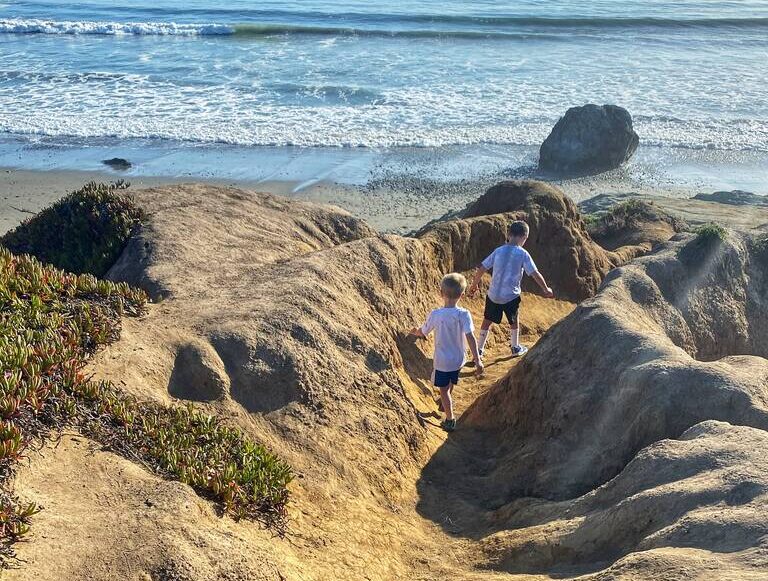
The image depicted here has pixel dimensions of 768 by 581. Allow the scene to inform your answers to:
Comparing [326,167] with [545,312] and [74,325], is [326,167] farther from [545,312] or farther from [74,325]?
[74,325]

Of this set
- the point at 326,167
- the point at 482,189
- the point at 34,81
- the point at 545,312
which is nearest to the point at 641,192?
the point at 482,189

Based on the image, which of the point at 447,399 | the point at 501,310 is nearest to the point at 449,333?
the point at 447,399

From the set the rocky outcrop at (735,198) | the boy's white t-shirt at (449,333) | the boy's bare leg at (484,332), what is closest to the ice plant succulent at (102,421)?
the boy's white t-shirt at (449,333)

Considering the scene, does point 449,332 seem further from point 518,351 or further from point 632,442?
point 518,351

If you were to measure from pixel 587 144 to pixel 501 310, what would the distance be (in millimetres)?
15647

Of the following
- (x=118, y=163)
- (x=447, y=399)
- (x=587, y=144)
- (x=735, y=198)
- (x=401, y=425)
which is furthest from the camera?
(x=587, y=144)

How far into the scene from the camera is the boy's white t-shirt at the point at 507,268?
1046cm

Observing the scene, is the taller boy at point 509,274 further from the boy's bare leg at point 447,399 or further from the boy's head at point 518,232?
the boy's bare leg at point 447,399

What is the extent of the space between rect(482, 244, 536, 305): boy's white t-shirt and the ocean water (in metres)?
16.2

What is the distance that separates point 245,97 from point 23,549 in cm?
2834

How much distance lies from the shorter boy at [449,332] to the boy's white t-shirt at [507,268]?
1.94m

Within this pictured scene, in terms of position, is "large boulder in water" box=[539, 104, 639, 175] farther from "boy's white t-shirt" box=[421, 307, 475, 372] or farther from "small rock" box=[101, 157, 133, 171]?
"boy's white t-shirt" box=[421, 307, 475, 372]

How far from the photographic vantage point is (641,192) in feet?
74.9

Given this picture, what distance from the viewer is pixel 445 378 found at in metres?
8.77
